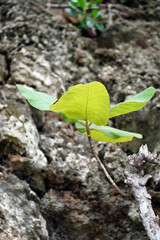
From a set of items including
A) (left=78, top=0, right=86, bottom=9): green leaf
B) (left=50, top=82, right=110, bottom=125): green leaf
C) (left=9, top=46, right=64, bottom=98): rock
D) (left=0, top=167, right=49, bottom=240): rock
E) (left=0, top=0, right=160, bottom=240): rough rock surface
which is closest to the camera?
(left=50, top=82, right=110, bottom=125): green leaf

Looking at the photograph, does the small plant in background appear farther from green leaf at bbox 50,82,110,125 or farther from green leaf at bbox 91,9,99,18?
green leaf at bbox 50,82,110,125

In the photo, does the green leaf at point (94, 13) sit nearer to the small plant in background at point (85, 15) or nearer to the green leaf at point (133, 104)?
the small plant in background at point (85, 15)

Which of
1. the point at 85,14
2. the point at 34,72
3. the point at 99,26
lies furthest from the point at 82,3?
the point at 34,72

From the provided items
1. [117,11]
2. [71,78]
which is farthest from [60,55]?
[117,11]

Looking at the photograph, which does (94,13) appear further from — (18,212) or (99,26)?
(18,212)

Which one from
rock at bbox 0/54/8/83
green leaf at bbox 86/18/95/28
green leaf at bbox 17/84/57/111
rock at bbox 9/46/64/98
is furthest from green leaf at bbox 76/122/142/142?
green leaf at bbox 86/18/95/28

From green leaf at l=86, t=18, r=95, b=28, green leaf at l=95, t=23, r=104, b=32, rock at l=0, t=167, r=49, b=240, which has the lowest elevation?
rock at l=0, t=167, r=49, b=240

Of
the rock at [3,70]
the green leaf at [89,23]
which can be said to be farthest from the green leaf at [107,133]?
the green leaf at [89,23]
